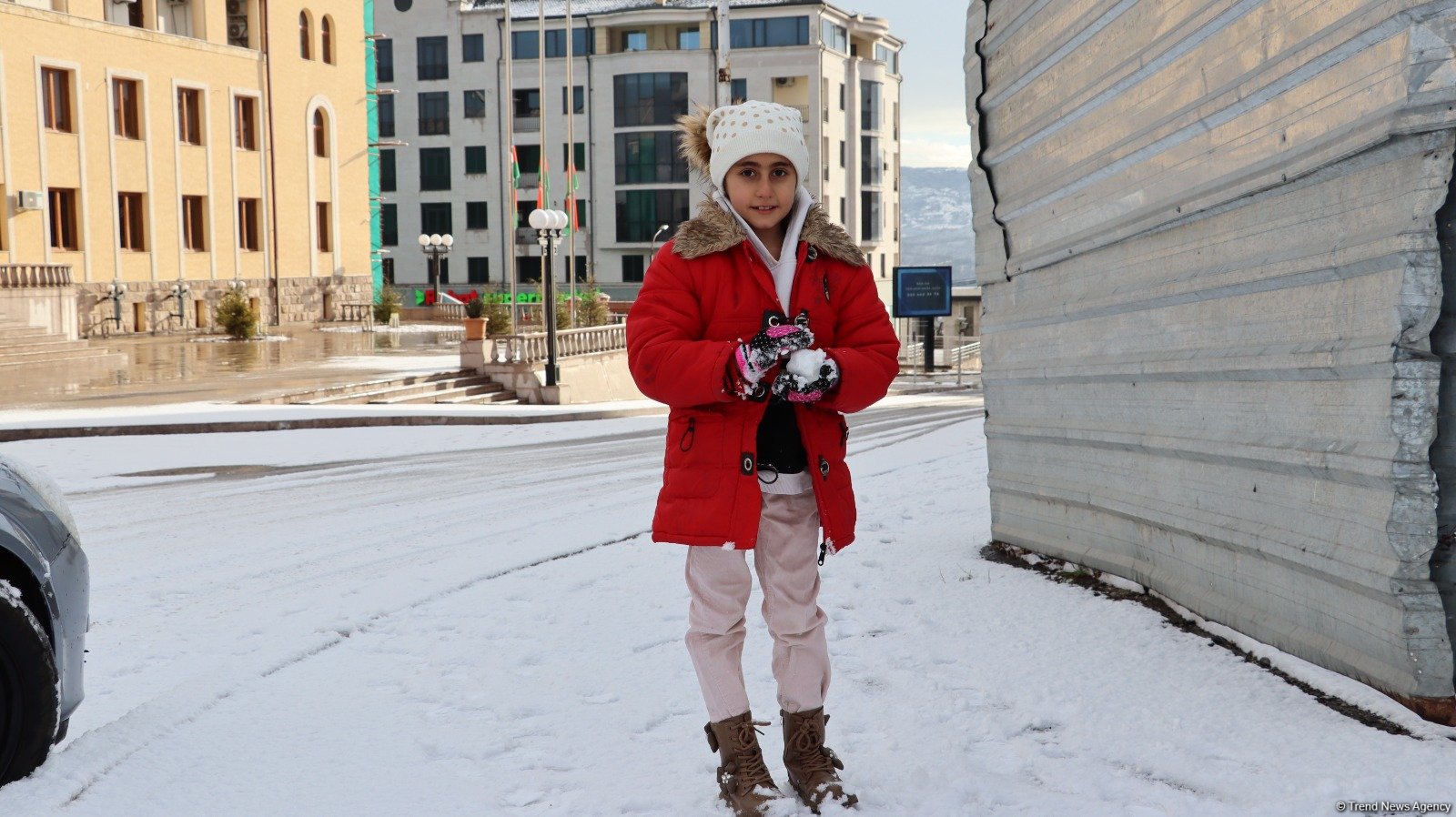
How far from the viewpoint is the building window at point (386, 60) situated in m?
72.9

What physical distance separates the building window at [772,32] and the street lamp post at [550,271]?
4180cm

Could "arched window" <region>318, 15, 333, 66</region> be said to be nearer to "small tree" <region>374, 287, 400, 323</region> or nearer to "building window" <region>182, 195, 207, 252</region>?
"building window" <region>182, 195, 207, 252</region>

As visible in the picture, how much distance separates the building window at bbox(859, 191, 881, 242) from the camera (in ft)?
237

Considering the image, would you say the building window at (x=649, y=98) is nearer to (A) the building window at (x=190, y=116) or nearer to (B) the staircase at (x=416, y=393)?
(A) the building window at (x=190, y=116)

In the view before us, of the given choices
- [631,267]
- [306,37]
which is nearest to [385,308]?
[306,37]

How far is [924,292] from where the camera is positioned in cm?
3466

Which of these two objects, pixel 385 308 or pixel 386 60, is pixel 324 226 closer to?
pixel 385 308

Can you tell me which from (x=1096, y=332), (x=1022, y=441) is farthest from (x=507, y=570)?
(x=1096, y=332)

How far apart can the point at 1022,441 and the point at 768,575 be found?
295 cm

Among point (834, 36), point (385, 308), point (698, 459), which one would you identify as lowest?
point (698, 459)

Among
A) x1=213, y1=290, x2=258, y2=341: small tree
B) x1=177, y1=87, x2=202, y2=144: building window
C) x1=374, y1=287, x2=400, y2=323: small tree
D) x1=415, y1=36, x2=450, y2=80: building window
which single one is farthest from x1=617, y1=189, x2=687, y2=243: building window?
x1=213, y1=290, x2=258, y2=341: small tree

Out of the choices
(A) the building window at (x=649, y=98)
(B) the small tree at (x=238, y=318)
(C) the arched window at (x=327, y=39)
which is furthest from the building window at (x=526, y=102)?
(B) the small tree at (x=238, y=318)

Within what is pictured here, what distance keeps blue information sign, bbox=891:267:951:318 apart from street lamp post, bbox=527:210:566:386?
9.70m

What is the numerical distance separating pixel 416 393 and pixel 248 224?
22.0 meters
